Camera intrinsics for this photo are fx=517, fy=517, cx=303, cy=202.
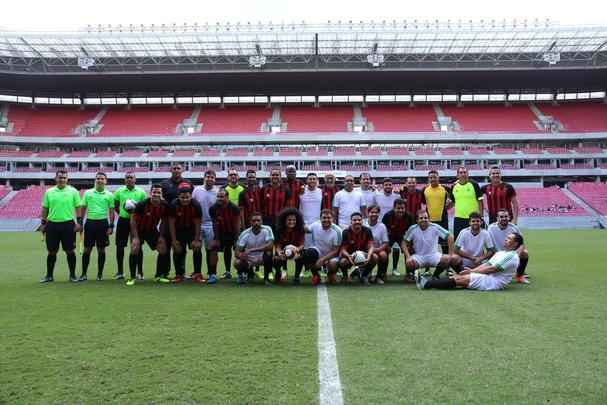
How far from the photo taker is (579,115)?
48156 millimetres

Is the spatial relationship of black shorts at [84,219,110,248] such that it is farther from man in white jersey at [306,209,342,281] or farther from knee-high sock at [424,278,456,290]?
knee-high sock at [424,278,456,290]

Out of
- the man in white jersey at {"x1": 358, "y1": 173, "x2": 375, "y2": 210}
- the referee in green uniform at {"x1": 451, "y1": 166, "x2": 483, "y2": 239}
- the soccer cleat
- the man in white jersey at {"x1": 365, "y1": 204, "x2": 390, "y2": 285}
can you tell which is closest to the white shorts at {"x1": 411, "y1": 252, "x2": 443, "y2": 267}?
the man in white jersey at {"x1": 365, "y1": 204, "x2": 390, "y2": 285}

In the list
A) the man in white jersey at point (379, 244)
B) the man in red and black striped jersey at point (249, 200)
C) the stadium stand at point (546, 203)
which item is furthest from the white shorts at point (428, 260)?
the stadium stand at point (546, 203)

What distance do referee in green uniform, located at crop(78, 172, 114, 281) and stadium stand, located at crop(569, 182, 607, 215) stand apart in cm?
3815

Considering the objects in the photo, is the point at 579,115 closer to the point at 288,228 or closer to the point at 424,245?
the point at 424,245

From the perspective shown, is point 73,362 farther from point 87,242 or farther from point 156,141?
point 156,141

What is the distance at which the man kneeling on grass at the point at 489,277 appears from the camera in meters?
7.40

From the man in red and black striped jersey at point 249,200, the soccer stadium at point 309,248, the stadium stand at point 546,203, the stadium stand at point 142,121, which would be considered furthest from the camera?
the stadium stand at point 142,121

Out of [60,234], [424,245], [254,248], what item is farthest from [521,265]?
[60,234]

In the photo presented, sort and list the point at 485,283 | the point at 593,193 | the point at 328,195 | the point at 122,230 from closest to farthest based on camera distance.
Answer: the point at 485,283
the point at 122,230
the point at 328,195
the point at 593,193

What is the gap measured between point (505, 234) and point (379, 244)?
2065 mm

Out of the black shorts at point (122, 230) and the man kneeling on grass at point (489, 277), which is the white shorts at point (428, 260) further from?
the black shorts at point (122, 230)

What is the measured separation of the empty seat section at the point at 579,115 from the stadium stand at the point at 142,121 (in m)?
35.0

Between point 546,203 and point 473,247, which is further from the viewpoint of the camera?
point 546,203
